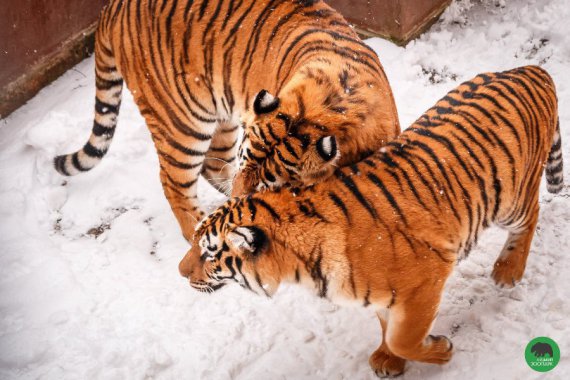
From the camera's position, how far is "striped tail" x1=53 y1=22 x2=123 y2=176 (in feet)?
11.0

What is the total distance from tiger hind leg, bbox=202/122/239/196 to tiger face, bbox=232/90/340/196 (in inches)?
45.4

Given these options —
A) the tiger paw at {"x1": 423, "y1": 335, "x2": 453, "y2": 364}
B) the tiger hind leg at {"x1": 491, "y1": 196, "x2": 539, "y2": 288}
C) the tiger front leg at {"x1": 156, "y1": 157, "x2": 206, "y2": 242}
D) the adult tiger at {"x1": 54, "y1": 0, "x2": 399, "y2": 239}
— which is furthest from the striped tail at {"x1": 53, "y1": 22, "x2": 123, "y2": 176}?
the tiger hind leg at {"x1": 491, "y1": 196, "x2": 539, "y2": 288}

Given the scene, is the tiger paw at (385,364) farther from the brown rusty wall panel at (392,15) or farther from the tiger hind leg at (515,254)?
the brown rusty wall panel at (392,15)

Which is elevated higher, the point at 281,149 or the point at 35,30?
the point at 281,149

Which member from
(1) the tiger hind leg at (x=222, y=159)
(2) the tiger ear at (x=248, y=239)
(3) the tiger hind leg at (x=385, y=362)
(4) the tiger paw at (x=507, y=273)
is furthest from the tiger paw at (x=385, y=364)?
(1) the tiger hind leg at (x=222, y=159)

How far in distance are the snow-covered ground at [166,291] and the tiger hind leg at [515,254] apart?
0.07 meters

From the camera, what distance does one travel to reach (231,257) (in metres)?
2.35

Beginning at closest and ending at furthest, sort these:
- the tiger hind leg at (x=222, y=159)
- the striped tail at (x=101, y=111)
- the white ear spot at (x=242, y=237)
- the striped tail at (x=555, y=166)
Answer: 1. the white ear spot at (x=242, y=237)
2. the striped tail at (x=555, y=166)
3. the striped tail at (x=101, y=111)
4. the tiger hind leg at (x=222, y=159)

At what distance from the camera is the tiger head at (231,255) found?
223 centimetres

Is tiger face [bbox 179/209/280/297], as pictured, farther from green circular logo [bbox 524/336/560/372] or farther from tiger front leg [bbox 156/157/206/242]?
green circular logo [bbox 524/336/560/372]

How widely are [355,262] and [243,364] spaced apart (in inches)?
41.0

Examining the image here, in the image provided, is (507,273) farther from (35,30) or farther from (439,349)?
(35,30)

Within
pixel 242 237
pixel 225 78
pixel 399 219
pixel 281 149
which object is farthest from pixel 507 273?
pixel 225 78

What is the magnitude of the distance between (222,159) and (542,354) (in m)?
2.13
